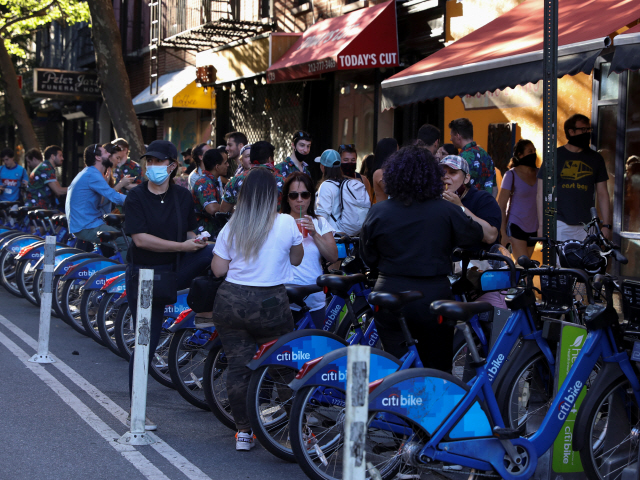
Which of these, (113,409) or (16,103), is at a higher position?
(16,103)

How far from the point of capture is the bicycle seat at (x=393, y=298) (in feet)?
15.1

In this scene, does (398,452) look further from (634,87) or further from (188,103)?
(188,103)

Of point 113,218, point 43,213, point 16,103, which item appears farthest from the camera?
point 16,103

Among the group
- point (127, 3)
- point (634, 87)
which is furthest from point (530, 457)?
point (127, 3)

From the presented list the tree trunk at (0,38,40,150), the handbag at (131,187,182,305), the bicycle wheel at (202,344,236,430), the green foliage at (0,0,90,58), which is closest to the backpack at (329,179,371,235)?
the handbag at (131,187,182,305)

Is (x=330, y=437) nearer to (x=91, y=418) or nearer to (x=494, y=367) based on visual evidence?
(x=494, y=367)

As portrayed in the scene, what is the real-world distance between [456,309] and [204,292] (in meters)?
2.02

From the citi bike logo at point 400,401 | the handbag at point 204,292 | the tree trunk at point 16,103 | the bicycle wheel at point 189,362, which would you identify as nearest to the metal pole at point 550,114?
the citi bike logo at point 400,401

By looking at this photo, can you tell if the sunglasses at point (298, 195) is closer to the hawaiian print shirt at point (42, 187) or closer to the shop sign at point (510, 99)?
the shop sign at point (510, 99)

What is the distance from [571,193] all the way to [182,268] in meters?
4.34

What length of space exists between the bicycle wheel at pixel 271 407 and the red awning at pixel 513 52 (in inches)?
153

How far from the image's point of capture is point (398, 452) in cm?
445

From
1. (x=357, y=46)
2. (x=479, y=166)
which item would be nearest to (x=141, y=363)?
(x=479, y=166)

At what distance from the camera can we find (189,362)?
6.46 meters
